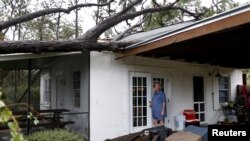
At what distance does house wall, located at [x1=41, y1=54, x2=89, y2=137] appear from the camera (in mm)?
8469

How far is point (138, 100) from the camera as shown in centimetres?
922

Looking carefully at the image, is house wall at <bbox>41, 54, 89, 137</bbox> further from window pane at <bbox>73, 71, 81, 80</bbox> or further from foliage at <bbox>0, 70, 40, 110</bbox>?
foliage at <bbox>0, 70, 40, 110</bbox>

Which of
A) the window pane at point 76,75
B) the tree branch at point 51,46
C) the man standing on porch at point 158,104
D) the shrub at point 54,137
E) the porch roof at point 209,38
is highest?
the porch roof at point 209,38

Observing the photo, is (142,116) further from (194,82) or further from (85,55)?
(194,82)

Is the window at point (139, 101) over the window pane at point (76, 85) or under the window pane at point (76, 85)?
under

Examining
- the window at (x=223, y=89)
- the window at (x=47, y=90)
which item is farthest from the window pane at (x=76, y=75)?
the window at (x=223, y=89)

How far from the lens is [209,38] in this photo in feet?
23.0

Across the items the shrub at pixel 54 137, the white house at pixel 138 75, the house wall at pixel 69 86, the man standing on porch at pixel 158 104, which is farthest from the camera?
the man standing on porch at pixel 158 104

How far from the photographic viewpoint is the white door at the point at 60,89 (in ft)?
35.0

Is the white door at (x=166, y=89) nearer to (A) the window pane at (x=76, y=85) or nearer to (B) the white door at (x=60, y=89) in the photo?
(A) the window pane at (x=76, y=85)

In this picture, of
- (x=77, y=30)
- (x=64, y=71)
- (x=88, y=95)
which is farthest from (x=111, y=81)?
(x=77, y=30)

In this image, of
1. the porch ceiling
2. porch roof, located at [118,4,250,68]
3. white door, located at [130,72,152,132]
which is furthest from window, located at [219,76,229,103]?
white door, located at [130,72,152,132]

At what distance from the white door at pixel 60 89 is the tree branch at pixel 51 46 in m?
3.34

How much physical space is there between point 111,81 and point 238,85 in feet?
26.2
